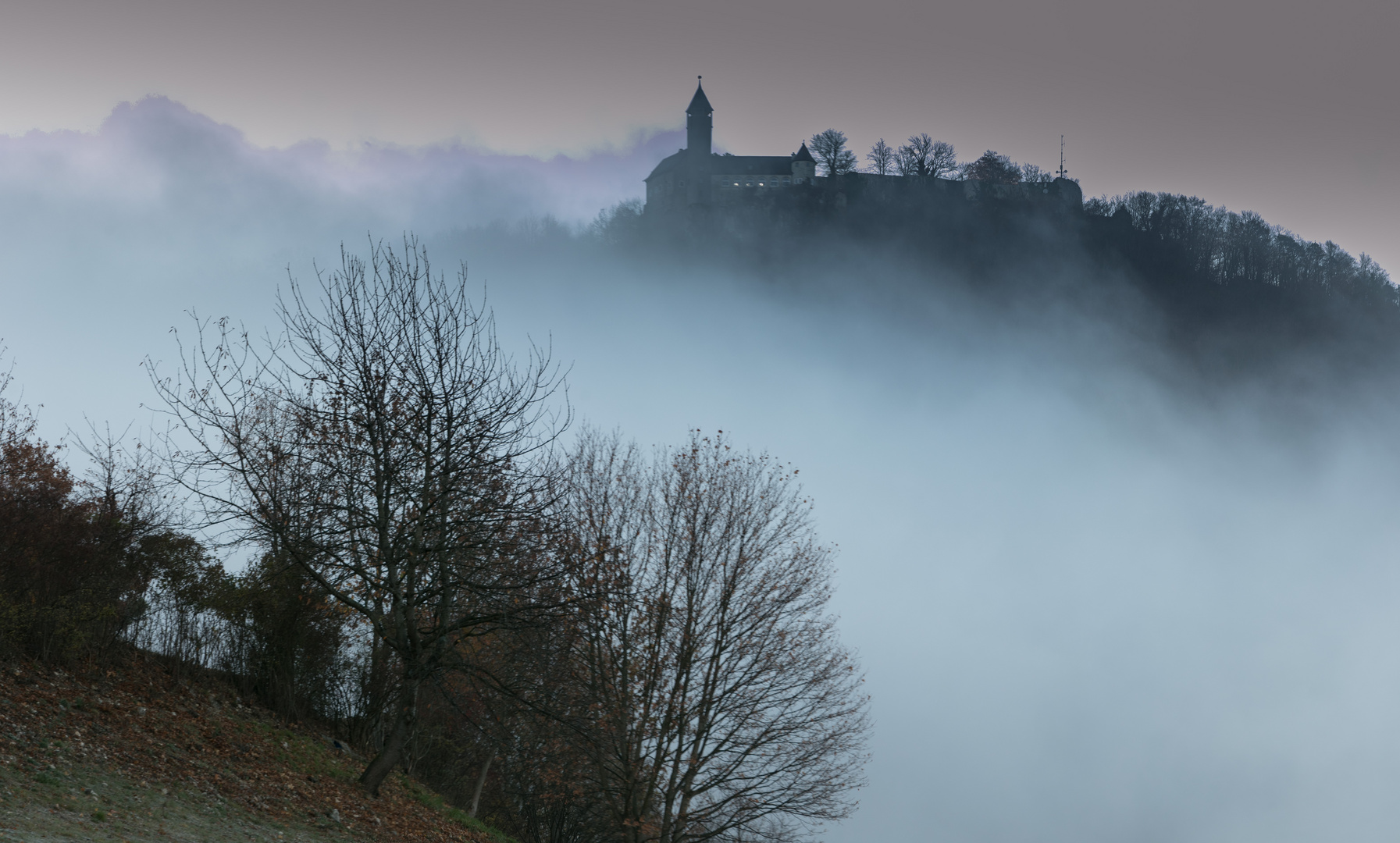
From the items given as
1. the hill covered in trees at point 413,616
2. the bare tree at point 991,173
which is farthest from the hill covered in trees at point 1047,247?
the hill covered in trees at point 413,616

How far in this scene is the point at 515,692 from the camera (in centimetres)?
1394

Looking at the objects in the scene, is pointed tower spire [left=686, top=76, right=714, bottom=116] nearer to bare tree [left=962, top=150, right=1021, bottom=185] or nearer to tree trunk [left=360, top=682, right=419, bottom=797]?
bare tree [left=962, top=150, right=1021, bottom=185]

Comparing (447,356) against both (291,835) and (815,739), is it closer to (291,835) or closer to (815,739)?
(291,835)

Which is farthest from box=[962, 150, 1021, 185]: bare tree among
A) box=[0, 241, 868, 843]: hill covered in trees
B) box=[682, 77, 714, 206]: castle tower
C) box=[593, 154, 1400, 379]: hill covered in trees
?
box=[0, 241, 868, 843]: hill covered in trees

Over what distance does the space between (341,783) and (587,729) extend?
4018 millimetres

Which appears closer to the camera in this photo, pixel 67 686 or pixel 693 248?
pixel 67 686

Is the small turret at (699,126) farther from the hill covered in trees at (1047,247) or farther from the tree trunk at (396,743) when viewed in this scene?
the tree trunk at (396,743)

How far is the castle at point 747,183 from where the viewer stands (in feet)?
432

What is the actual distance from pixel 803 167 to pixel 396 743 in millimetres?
129955

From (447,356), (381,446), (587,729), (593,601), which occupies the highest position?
(447,356)

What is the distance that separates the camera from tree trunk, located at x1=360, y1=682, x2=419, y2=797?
14.4 m

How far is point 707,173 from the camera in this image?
5241 inches

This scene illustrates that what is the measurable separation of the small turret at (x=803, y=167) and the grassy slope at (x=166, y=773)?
127 metres

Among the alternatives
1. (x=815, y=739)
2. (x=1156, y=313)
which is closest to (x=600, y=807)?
(x=815, y=739)
